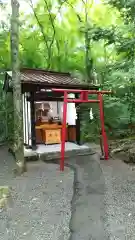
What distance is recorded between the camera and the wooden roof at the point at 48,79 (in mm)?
9266

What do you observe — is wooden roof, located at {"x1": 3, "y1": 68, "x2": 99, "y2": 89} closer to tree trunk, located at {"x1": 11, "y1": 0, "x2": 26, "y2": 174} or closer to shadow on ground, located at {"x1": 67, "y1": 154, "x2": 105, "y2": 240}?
tree trunk, located at {"x1": 11, "y1": 0, "x2": 26, "y2": 174}

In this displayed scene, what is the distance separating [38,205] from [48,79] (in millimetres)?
5719

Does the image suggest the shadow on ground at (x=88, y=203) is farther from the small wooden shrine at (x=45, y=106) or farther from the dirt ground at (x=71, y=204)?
the small wooden shrine at (x=45, y=106)

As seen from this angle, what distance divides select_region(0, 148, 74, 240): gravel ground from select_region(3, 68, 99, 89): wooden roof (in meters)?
3.05

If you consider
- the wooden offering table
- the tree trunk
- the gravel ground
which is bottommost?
the gravel ground

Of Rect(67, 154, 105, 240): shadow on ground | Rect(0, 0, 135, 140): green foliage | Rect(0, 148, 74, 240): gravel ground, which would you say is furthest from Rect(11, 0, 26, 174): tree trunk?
Rect(0, 0, 135, 140): green foliage

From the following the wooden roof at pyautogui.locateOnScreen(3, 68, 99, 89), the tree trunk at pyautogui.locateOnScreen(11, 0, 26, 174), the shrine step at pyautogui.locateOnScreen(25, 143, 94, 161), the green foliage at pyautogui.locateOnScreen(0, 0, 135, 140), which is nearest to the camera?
the tree trunk at pyautogui.locateOnScreen(11, 0, 26, 174)

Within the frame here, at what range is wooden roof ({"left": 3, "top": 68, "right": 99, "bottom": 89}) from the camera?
9.27 metres

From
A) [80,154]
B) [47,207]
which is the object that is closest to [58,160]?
[80,154]

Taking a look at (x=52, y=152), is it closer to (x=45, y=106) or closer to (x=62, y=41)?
(x=45, y=106)

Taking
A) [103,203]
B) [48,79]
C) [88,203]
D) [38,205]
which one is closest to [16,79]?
[48,79]

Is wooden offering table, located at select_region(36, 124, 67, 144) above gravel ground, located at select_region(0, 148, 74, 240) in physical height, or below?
above

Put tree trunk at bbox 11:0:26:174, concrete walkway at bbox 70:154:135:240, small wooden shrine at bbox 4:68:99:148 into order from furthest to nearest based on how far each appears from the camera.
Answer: small wooden shrine at bbox 4:68:99:148 → tree trunk at bbox 11:0:26:174 → concrete walkway at bbox 70:154:135:240

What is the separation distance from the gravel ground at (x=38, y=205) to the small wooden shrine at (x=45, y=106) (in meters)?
2.50
